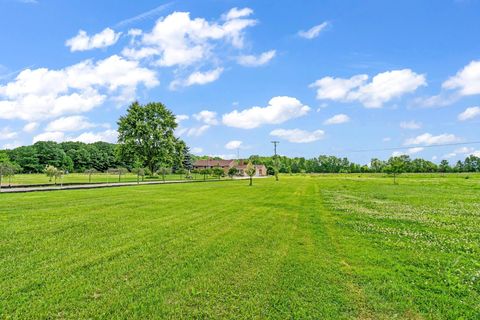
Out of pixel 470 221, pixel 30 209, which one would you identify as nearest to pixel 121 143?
pixel 30 209

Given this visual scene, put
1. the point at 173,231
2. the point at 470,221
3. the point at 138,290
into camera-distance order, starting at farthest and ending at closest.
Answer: the point at 470,221 < the point at 173,231 < the point at 138,290

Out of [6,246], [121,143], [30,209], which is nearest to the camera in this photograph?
[6,246]

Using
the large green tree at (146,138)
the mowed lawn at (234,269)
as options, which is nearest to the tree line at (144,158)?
the large green tree at (146,138)

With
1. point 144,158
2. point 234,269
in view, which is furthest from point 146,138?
point 234,269

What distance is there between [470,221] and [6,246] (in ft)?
54.6

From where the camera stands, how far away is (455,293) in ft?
17.4

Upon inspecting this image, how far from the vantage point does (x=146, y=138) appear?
6062 centimetres

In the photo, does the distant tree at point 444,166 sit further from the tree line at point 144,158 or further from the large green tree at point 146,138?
the large green tree at point 146,138

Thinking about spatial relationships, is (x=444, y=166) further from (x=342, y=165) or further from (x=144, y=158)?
(x=144, y=158)

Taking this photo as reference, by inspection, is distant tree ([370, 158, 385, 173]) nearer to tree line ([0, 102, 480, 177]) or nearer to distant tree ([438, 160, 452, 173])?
tree line ([0, 102, 480, 177])

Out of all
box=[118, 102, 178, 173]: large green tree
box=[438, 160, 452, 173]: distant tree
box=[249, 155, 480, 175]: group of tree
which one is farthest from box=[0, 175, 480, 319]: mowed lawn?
box=[438, 160, 452, 173]: distant tree

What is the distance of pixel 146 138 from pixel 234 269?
57.9 metres

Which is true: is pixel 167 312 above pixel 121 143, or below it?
below

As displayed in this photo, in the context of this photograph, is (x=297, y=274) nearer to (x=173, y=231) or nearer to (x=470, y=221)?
(x=173, y=231)
